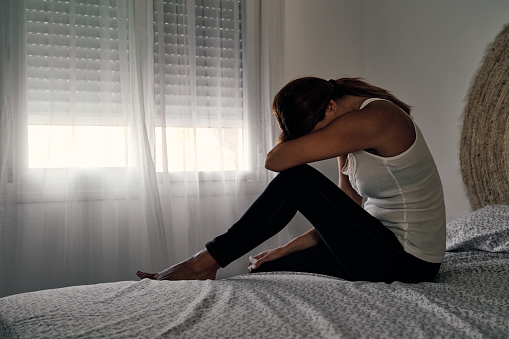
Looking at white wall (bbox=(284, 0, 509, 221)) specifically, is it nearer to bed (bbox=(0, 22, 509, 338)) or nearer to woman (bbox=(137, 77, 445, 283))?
bed (bbox=(0, 22, 509, 338))

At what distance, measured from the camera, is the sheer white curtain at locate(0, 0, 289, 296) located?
86.2 inches

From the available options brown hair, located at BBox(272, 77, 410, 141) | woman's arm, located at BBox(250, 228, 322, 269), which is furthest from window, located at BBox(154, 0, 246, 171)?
brown hair, located at BBox(272, 77, 410, 141)

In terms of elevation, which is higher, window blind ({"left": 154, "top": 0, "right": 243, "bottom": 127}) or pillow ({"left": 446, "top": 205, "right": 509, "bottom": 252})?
window blind ({"left": 154, "top": 0, "right": 243, "bottom": 127})

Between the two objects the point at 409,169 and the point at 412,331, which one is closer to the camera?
the point at 412,331

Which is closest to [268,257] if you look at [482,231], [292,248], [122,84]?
[292,248]

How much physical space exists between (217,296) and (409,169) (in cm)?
65

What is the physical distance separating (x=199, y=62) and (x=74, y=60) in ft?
2.17

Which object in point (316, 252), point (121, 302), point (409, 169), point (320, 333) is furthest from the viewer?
point (316, 252)

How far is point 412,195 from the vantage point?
131 cm

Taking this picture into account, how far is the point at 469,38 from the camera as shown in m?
2.18

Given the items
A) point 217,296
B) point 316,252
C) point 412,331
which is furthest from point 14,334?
point 316,252

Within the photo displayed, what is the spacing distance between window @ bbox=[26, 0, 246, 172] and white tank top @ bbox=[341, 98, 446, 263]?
1333 mm

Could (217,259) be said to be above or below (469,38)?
below

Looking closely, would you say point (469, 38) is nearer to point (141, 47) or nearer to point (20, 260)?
point (141, 47)
